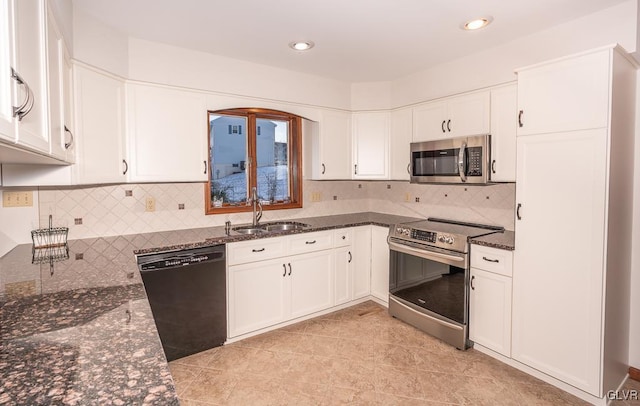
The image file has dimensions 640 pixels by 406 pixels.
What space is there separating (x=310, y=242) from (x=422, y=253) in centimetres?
102

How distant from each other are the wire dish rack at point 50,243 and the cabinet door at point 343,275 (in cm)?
224

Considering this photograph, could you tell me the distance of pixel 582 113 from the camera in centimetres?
207

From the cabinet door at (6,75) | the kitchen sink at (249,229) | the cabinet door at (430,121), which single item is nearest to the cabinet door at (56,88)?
the cabinet door at (6,75)

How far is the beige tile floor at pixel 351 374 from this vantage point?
2.17 metres

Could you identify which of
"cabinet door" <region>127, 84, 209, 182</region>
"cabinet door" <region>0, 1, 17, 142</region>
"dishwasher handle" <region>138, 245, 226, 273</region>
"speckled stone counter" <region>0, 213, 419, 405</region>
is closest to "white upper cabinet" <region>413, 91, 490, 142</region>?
"cabinet door" <region>127, 84, 209, 182</region>

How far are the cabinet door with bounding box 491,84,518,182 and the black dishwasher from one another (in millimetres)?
2322

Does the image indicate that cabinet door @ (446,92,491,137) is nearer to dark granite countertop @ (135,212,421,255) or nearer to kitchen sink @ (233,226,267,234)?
dark granite countertop @ (135,212,421,255)

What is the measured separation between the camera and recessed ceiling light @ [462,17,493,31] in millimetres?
2307

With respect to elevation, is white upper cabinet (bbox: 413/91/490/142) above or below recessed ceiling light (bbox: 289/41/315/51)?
below

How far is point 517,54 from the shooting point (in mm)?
2662

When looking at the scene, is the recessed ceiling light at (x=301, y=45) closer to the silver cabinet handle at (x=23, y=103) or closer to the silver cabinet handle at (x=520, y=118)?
the silver cabinet handle at (x=520, y=118)

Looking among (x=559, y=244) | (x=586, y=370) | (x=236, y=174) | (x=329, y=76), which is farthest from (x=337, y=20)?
(x=586, y=370)

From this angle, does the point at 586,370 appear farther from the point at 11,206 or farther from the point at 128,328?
the point at 11,206

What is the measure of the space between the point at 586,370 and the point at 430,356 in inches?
38.6
